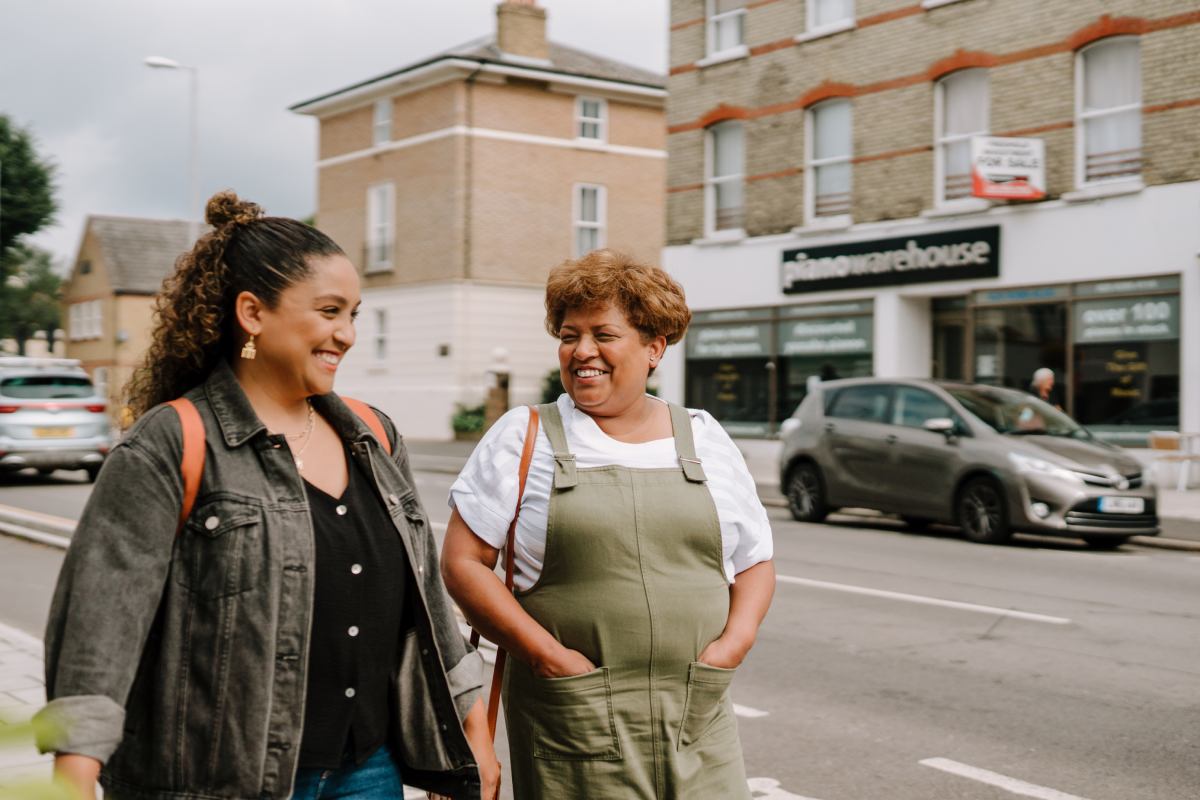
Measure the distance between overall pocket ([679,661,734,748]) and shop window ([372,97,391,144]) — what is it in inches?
1401

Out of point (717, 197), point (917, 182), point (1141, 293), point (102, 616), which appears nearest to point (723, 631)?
point (102, 616)

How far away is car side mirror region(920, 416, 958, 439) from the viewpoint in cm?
1430

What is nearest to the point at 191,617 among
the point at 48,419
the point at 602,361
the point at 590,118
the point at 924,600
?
the point at 602,361

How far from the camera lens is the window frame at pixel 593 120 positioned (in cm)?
3700

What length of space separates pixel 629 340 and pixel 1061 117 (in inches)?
745

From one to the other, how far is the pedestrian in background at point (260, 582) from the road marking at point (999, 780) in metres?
3.10

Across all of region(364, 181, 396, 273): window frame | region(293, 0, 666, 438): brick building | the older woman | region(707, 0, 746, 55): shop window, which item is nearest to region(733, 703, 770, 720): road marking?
the older woman

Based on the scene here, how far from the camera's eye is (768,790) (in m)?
5.17

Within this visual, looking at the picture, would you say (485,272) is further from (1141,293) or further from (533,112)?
(1141,293)

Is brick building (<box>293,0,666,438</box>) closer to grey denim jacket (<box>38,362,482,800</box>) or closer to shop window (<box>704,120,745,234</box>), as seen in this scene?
shop window (<box>704,120,745,234</box>)

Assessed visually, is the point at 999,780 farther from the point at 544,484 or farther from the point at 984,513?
the point at 984,513

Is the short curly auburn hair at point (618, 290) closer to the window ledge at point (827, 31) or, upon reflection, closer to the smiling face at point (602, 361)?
the smiling face at point (602, 361)

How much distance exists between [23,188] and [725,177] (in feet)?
59.0

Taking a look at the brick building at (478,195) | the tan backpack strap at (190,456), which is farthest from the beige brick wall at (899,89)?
the tan backpack strap at (190,456)
